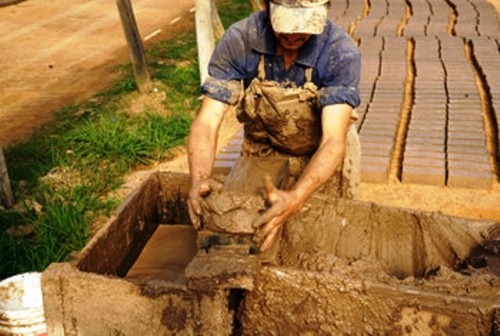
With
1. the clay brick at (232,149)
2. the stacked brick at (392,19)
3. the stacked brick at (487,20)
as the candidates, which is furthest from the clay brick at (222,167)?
the stacked brick at (487,20)

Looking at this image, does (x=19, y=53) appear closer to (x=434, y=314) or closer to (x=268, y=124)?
(x=268, y=124)

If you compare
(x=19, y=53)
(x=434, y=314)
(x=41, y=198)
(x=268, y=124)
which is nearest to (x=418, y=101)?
(x=268, y=124)

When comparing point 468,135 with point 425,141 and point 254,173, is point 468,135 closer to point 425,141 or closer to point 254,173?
point 425,141

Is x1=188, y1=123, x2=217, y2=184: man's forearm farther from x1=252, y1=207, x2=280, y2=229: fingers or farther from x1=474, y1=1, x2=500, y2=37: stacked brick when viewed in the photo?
x1=474, y1=1, x2=500, y2=37: stacked brick

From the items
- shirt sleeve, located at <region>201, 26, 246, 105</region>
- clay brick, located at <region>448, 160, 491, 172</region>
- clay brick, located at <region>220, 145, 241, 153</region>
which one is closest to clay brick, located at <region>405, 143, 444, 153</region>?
clay brick, located at <region>448, 160, 491, 172</region>

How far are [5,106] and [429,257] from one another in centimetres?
575

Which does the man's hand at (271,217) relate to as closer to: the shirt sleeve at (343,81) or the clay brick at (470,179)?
the shirt sleeve at (343,81)

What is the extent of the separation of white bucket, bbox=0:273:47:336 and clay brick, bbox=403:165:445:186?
289cm

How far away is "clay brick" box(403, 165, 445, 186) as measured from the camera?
4680 mm

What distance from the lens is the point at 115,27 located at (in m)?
10.8

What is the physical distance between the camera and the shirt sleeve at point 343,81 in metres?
2.87

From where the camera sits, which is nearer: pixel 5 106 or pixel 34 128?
pixel 34 128

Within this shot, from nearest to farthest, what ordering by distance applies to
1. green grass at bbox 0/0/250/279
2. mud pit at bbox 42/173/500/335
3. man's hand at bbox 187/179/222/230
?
mud pit at bbox 42/173/500/335 < man's hand at bbox 187/179/222/230 < green grass at bbox 0/0/250/279

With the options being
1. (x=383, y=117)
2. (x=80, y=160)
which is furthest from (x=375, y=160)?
(x=80, y=160)
